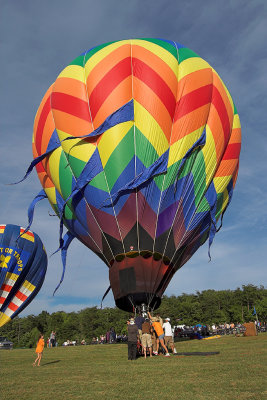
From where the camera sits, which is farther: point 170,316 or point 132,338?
point 170,316

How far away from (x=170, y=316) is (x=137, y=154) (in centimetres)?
7539

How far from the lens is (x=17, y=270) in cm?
3041

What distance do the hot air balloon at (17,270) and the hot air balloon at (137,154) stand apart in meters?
14.1

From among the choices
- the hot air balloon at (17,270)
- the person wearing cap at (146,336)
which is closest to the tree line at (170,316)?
the hot air balloon at (17,270)

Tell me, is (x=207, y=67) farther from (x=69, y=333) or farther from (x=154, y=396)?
(x=69, y=333)

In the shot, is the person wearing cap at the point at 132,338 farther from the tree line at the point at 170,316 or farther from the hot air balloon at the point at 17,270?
the tree line at the point at 170,316

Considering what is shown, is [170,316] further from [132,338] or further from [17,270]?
[132,338]

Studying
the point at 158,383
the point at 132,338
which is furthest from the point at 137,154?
the point at 158,383

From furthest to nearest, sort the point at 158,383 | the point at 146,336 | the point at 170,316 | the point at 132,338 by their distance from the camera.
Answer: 1. the point at 170,316
2. the point at 146,336
3. the point at 132,338
4. the point at 158,383

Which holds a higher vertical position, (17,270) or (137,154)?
(137,154)

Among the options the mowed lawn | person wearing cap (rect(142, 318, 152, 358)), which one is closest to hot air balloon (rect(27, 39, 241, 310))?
person wearing cap (rect(142, 318, 152, 358))

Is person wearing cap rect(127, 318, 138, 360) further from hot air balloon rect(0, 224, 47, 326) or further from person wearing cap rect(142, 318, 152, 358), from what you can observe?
hot air balloon rect(0, 224, 47, 326)

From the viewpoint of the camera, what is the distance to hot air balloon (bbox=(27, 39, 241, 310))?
16188 millimetres

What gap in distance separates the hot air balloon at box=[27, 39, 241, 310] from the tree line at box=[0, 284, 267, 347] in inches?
2628
